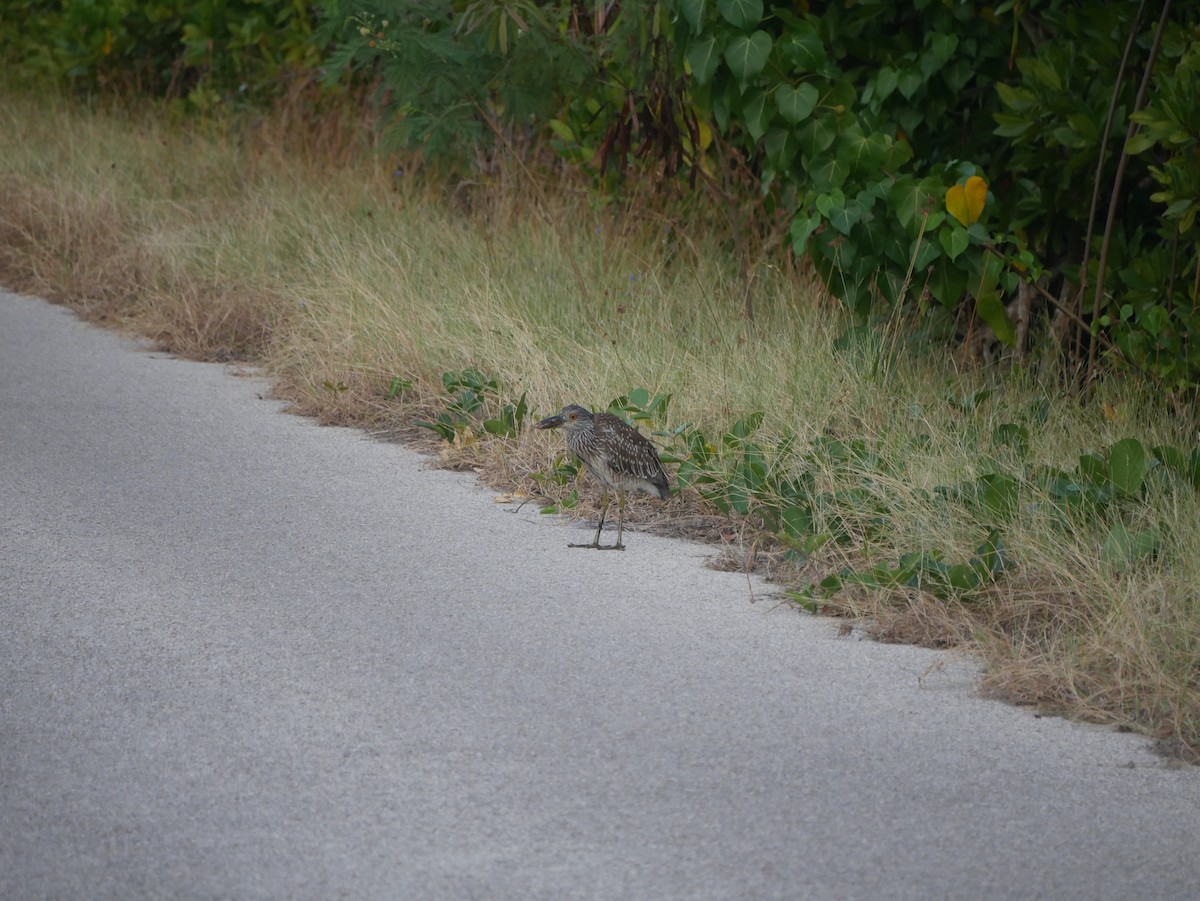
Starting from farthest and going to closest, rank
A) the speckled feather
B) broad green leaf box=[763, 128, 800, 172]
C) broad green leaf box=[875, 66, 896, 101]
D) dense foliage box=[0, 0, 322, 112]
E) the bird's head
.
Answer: dense foliage box=[0, 0, 322, 112], broad green leaf box=[763, 128, 800, 172], broad green leaf box=[875, 66, 896, 101], the bird's head, the speckled feather

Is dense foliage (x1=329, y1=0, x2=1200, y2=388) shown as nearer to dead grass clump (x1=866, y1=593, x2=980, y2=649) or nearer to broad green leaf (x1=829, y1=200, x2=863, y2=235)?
broad green leaf (x1=829, y1=200, x2=863, y2=235)

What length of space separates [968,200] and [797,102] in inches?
39.8

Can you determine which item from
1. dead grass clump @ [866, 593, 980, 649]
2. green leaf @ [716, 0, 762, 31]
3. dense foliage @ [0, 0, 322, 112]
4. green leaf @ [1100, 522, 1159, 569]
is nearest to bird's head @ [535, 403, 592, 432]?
dead grass clump @ [866, 593, 980, 649]

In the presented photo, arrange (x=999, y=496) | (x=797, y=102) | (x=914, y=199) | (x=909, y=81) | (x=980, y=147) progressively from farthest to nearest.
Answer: (x=980, y=147), (x=909, y=81), (x=797, y=102), (x=914, y=199), (x=999, y=496)

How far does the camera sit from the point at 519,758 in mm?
4133

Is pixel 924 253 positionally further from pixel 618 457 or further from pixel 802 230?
pixel 618 457

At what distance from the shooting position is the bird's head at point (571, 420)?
248 inches

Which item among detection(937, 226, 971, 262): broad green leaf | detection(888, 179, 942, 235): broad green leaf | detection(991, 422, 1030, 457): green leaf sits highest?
detection(888, 179, 942, 235): broad green leaf

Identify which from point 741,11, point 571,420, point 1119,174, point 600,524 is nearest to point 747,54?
point 741,11

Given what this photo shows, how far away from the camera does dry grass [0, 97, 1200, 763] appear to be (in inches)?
195

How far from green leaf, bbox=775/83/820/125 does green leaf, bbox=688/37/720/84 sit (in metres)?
0.36

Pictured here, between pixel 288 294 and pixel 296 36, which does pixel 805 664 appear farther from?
pixel 296 36

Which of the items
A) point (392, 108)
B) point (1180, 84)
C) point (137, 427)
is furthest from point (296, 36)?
point (1180, 84)

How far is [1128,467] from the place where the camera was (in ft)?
18.4
